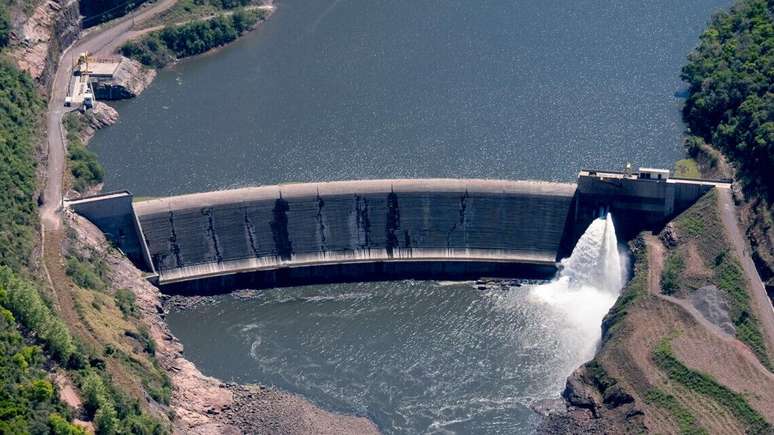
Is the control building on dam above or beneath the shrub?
above

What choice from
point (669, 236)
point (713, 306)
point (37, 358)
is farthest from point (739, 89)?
point (37, 358)

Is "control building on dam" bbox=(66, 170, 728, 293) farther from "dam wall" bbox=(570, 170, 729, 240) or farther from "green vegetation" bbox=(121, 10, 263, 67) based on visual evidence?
"green vegetation" bbox=(121, 10, 263, 67)

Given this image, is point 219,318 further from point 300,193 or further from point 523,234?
point 523,234

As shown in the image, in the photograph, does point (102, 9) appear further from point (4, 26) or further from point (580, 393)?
point (580, 393)

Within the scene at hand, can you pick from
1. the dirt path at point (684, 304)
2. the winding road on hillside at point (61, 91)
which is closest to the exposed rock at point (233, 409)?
the winding road on hillside at point (61, 91)

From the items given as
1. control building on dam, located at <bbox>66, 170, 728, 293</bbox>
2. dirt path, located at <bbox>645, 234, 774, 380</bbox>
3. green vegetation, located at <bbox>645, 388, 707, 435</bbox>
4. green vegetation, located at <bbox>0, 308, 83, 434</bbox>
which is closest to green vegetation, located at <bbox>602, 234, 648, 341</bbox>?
dirt path, located at <bbox>645, 234, 774, 380</bbox>
